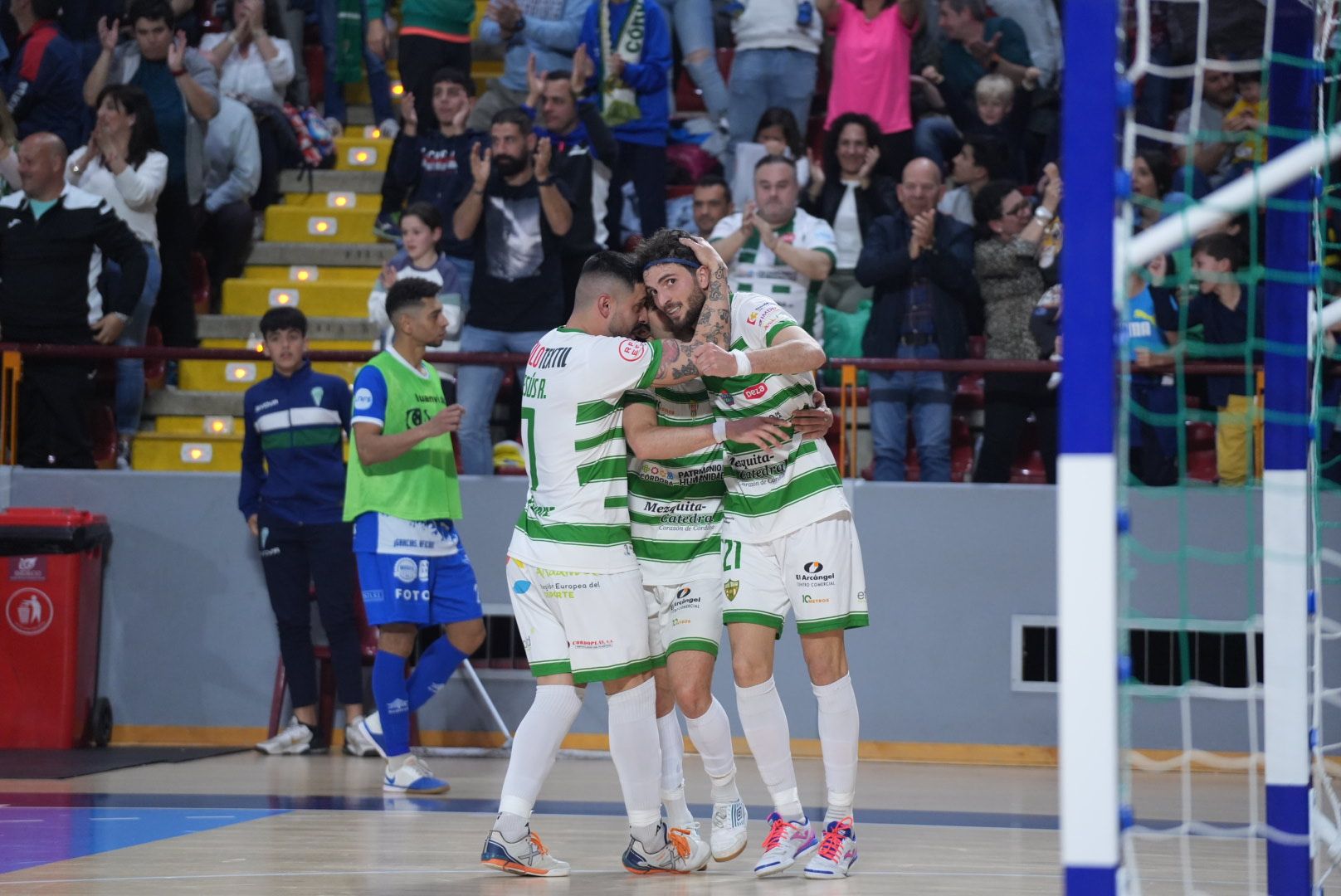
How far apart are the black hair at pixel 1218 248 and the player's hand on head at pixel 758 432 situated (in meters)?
3.97

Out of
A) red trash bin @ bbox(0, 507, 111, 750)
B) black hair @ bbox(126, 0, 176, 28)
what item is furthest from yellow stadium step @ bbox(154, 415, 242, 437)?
black hair @ bbox(126, 0, 176, 28)

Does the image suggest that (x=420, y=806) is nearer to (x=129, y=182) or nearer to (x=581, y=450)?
(x=581, y=450)

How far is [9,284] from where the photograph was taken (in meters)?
10.1

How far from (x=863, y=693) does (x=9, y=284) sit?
5871 mm

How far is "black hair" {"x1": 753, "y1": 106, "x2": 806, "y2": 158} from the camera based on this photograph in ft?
34.1

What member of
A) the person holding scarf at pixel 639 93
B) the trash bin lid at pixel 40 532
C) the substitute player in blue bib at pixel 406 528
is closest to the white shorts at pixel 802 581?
the substitute player in blue bib at pixel 406 528

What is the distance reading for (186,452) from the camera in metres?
11.0

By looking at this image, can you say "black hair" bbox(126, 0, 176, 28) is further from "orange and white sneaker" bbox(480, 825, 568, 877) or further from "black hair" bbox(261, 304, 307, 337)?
"orange and white sneaker" bbox(480, 825, 568, 877)

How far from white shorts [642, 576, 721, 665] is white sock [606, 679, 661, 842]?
10.2 inches

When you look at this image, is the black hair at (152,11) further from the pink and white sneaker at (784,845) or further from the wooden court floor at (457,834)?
the pink and white sneaker at (784,845)

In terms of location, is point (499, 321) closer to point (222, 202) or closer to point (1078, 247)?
point (222, 202)

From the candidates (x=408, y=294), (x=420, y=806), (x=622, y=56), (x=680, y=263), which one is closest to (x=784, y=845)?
(x=680, y=263)

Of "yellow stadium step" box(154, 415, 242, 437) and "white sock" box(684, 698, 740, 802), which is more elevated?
"yellow stadium step" box(154, 415, 242, 437)

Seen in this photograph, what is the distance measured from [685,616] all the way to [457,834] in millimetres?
1475
